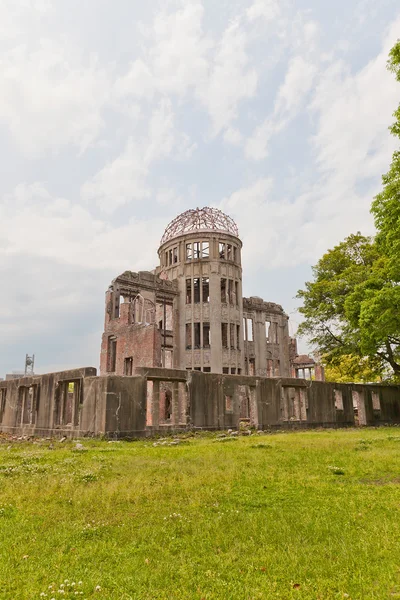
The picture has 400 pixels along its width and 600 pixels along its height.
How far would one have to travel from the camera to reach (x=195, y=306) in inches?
1479

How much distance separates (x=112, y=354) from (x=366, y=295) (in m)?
19.2

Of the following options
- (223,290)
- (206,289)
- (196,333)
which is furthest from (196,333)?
(223,290)

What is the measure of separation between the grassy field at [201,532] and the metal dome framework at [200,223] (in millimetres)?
31890

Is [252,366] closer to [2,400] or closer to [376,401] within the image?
[376,401]

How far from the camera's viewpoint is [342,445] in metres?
12.5

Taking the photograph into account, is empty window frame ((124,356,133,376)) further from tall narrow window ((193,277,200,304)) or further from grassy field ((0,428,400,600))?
grassy field ((0,428,400,600))

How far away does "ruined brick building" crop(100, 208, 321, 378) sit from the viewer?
34312 mm

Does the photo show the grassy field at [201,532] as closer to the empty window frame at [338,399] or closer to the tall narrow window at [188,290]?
the empty window frame at [338,399]

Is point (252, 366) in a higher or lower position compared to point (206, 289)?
lower

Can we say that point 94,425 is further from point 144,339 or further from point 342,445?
point 144,339

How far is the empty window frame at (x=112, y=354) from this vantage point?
3316 cm

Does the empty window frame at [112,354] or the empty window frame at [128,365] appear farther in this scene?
the empty window frame at [112,354]

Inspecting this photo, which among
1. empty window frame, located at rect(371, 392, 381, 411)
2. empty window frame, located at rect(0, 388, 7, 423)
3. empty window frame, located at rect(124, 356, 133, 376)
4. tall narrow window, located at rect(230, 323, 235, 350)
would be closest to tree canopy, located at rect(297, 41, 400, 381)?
empty window frame, located at rect(371, 392, 381, 411)

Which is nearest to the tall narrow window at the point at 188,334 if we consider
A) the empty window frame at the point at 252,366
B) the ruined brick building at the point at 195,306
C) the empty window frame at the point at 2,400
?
the ruined brick building at the point at 195,306
